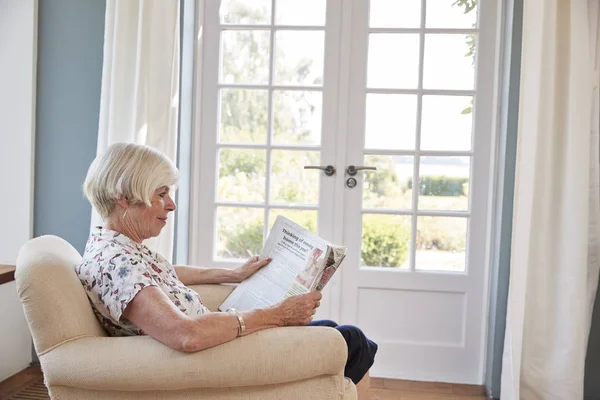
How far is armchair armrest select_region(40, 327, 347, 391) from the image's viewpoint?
157 centimetres

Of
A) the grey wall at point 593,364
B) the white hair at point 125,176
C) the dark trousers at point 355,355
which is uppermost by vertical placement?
the white hair at point 125,176

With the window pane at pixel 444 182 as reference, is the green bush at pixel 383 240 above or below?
below

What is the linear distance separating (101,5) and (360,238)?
171 centimetres

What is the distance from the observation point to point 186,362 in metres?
1.57

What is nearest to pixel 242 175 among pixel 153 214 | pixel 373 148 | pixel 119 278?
pixel 373 148

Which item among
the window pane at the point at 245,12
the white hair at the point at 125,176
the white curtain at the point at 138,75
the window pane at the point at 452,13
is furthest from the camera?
the window pane at the point at 245,12

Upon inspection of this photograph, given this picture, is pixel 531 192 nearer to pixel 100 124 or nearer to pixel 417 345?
pixel 417 345

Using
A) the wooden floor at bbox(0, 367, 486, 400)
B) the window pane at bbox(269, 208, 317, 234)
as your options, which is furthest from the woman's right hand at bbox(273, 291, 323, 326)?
the window pane at bbox(269, 208, 317, 234)

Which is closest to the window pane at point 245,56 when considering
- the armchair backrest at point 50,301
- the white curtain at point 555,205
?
the white curtain at point 555,205

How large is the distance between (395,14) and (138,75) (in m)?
1.32

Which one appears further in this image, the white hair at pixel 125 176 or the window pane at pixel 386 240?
the window pane at pixel 386 240

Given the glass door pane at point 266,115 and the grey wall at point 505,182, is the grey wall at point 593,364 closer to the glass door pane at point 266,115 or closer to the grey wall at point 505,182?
the grey wall at point 505,182

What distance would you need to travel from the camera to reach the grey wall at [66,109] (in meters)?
3.02

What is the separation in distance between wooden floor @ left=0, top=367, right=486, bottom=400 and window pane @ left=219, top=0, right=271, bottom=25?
194 centimetres
